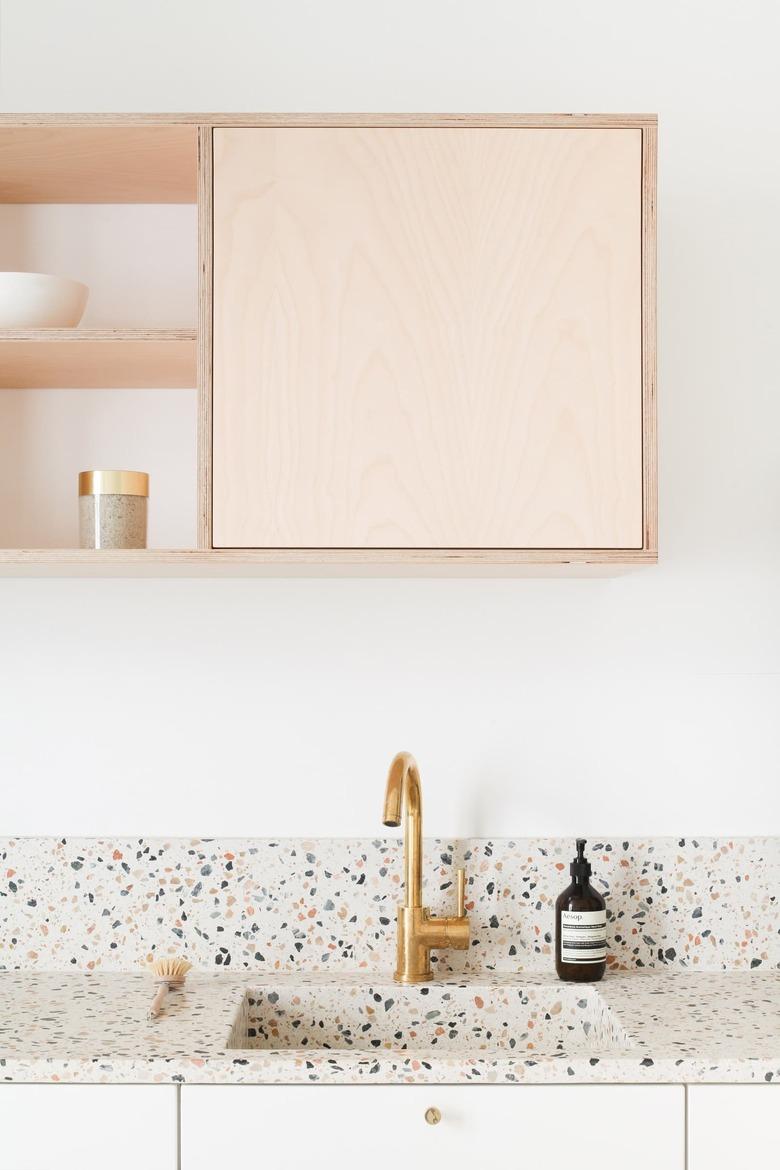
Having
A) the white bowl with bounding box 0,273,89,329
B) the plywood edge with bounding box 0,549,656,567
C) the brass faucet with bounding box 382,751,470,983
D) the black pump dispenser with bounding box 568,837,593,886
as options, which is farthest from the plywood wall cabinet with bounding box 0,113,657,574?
the black pump dispenser with bounding box 568,837,593,886

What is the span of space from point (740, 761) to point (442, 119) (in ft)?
3.87

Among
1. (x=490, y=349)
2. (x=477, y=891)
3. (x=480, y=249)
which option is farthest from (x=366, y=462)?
(x=477, y=891)

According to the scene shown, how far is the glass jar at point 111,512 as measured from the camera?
170 cm

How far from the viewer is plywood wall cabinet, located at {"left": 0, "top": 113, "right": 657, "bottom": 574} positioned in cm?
164

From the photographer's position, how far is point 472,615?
1.98 meters

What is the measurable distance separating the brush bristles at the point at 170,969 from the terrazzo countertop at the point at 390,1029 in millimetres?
31

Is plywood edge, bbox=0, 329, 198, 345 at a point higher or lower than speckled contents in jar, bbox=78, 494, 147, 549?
higher

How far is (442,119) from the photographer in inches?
65.0

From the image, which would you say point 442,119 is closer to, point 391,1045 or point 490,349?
point 490,349

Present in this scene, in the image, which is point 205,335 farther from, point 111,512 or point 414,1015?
point 414,1015
